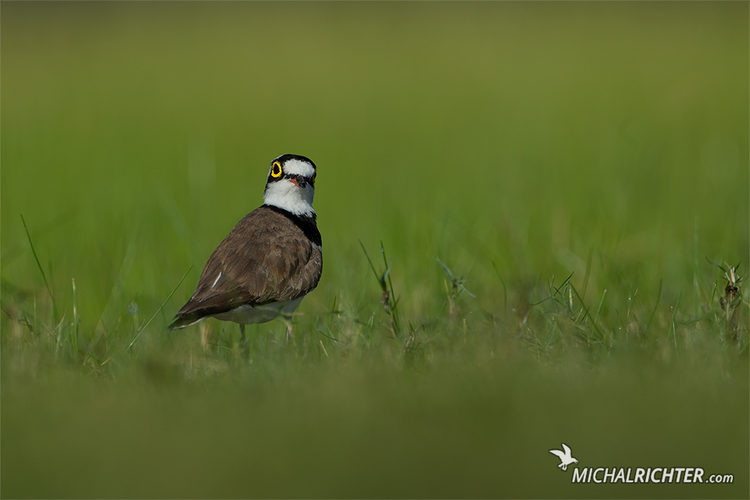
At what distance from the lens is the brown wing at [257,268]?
4391 mm

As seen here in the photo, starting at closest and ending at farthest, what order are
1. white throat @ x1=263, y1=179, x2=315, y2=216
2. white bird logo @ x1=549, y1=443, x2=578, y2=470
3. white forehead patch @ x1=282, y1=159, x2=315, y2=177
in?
1. white bird logo @ x1=549, y1=443, x2=578, y2=470
2. white forehead patch @ x1=282, y1=159, x2=315, y2=177
3. white throat @ x1=263, y1=179, x2=315, y2=216

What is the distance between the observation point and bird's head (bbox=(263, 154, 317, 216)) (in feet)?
16.3

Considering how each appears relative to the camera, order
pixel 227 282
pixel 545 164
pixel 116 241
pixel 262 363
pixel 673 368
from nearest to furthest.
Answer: pixel 673 368, pixel 262 363, pixel 227 282, pixel 116 241, pixel 545 164

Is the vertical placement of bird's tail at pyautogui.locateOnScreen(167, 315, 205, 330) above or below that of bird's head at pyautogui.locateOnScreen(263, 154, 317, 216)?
below

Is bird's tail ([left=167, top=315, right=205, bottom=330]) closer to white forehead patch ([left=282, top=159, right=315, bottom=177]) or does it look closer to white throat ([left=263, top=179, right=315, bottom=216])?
white throat ([left=263, top=179, right=315, bottom=216])

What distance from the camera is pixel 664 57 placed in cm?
1545

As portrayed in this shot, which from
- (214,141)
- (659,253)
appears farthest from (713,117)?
(214,141)

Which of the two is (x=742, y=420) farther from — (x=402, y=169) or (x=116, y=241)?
(x=402, y=169)

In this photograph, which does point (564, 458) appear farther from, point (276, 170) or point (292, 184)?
point (276, 170)

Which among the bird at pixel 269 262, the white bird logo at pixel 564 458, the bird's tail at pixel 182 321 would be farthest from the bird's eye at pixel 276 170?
the white bird logo at pixel 564 458

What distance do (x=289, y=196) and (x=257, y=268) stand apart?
2.37 feet

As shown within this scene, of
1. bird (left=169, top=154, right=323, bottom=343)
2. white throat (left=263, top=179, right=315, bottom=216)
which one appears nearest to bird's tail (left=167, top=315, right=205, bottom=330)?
bird (left=169, top=154, right=323, bottom=343)

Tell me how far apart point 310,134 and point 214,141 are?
165 centimetres

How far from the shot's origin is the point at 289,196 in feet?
16.7
